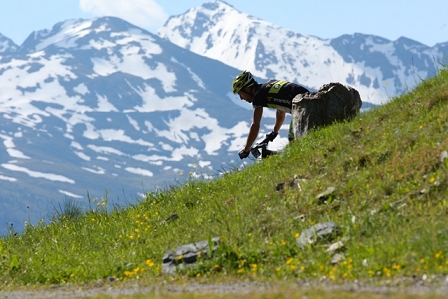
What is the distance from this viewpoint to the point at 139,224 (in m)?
14.9

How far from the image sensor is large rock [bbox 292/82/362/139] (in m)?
16.8

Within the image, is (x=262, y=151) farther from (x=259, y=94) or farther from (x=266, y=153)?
(x=259, y=94)

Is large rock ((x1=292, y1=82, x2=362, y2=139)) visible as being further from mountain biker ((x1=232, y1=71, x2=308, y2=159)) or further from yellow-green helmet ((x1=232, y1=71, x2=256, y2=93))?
yellow-green helmet ((x1=232, y1=71, x2=256, y2=93))

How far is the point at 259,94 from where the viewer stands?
53.5 ft

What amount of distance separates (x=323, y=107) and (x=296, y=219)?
5.78 metres

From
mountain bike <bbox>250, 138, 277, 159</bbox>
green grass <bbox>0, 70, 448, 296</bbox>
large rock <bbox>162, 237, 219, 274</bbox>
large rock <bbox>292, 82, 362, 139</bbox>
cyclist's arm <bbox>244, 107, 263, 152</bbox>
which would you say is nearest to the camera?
green grass <bbox>0, 70, 448, 296</bbox>

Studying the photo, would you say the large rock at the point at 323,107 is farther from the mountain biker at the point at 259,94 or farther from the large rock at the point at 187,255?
the large rock at the point at 187,255

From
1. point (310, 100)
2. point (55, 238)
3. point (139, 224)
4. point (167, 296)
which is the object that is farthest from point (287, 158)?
point (167, 296)

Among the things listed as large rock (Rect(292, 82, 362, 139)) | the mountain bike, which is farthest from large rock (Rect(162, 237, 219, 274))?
large rock (Rect(292, 82, 362, 139))

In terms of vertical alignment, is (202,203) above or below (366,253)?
above

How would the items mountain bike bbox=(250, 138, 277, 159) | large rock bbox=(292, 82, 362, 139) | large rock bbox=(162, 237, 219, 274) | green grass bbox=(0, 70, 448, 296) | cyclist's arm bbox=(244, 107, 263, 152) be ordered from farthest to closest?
1. mountain bike bbox=(250, 138, 277, 159)
2. large rock bbox=(292, 82, 362, 139)
3. cyclist's arm bbox=(244, 107, 263, 152)
4. large rock bbox=(162, 237, 219, 274)
5. green grass bbox=(0, 70, 448, 296)

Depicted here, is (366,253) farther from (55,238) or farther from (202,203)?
(55,238)

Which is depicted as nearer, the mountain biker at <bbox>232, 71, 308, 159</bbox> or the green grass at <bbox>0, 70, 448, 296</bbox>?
the green grass at <bbox>0, 70, 448, 296</bbox>

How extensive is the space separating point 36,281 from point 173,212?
13.0 ft
